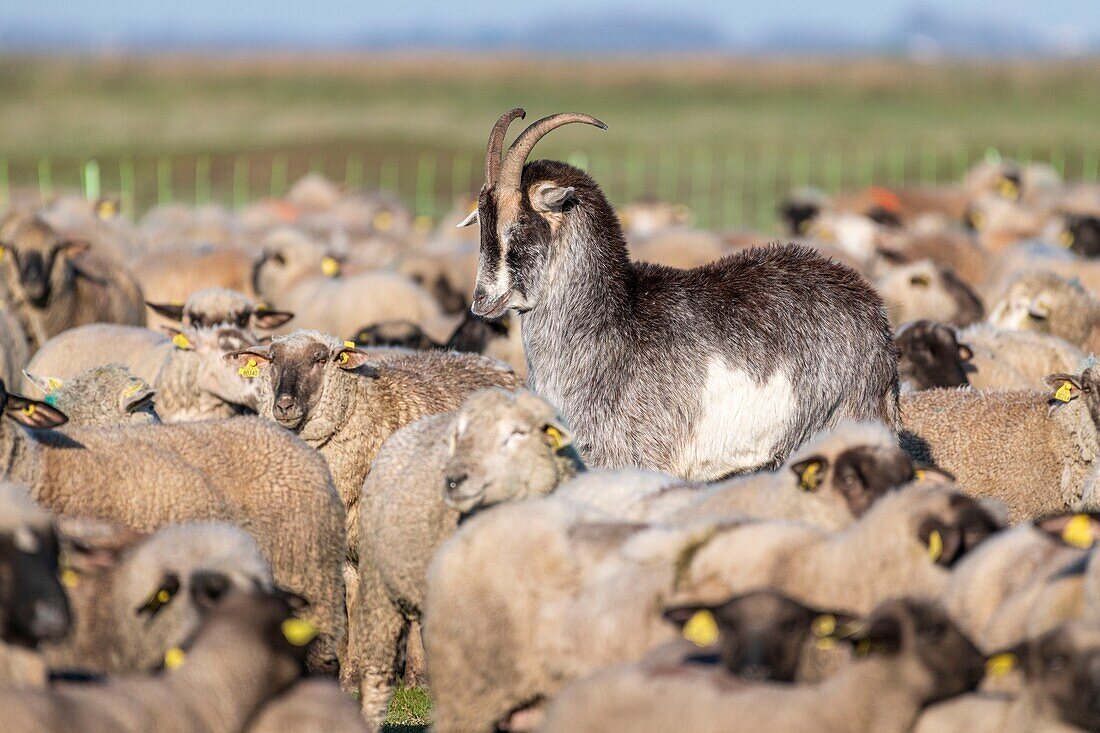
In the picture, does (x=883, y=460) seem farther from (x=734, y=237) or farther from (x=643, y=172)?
(x=643, y=172)

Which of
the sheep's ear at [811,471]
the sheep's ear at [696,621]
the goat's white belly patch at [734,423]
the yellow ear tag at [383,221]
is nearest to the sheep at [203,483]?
the goat's white belly patch at [734,423]

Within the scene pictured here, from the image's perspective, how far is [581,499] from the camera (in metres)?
5.80

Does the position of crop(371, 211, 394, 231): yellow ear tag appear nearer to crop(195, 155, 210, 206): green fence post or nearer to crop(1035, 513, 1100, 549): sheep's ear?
crop(195, 155, 210, 206): green fence post

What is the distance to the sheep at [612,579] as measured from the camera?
16.4 feet

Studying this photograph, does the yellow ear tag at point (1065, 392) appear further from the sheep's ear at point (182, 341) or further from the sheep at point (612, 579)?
the sheep's ear at point (182, 341)

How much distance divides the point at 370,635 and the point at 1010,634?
2.78 m

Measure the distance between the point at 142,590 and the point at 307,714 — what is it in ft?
3.06

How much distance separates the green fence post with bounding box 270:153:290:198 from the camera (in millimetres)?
35531

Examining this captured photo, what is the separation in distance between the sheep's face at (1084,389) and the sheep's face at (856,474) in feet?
8.90

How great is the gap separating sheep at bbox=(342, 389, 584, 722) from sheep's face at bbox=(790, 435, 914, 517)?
102 cm

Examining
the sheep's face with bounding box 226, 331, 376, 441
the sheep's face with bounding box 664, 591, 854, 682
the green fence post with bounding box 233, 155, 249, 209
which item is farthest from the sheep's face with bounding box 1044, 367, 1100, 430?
the green fence post with bounding box 233, 155, 249, 209

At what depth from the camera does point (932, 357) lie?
9609 millimetres

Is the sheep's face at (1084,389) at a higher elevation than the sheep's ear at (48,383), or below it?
higher

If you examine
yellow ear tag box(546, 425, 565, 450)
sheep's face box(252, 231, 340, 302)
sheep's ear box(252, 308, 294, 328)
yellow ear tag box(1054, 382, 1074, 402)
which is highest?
yellow ear tag box(546, 425, 565, 450)
